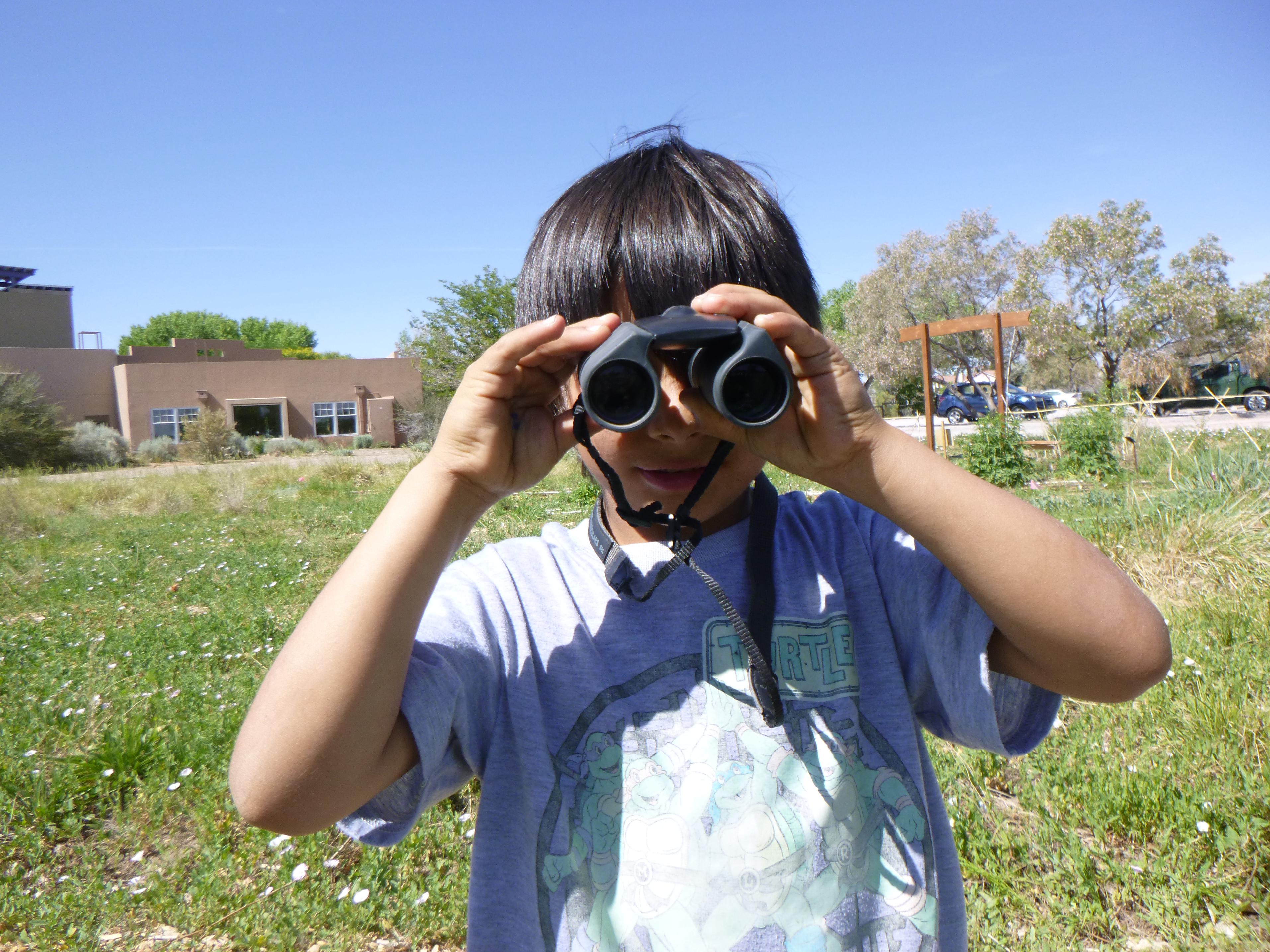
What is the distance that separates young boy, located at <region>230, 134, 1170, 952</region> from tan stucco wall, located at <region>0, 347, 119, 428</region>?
140 ft

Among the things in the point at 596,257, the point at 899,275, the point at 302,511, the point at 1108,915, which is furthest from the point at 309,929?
the point at 899,275

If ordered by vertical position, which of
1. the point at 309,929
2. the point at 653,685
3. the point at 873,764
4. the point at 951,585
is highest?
the point at 951,585

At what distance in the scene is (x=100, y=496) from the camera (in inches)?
557

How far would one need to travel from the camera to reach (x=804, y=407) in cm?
106

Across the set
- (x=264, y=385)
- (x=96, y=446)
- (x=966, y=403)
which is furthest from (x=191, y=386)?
(x=966, y=403)

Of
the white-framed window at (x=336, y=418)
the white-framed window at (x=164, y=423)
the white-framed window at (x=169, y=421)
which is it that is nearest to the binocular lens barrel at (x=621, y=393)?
the white-framed window at (x=336, y=418)

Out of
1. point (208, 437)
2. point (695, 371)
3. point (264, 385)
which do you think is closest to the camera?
point (695, 371)

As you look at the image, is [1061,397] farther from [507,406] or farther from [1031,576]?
[507,406]

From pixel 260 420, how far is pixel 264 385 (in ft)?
5.61

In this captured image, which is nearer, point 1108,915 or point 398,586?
point 398,586

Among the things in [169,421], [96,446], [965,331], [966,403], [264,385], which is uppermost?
[264,385]

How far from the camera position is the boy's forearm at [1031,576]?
3.21ft

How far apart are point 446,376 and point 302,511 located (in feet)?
72.1

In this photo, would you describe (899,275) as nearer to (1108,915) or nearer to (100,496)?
(100,496)
